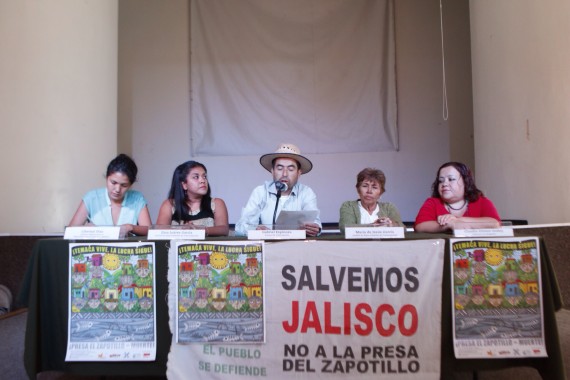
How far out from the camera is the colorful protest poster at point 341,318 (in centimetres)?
151

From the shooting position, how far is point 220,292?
1.56m

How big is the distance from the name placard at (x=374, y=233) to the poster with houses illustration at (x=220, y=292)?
1.08ft

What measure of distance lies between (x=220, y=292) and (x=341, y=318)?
440 millimetres

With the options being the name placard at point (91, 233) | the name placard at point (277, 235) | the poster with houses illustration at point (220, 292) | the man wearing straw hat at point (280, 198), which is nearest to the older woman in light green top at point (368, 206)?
the man wearing straw hat at point (280, 198)

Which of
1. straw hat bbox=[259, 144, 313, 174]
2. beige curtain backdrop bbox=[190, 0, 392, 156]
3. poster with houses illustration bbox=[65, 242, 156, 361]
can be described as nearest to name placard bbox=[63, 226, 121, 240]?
poster with houses illustration bbox=[65, 242, 156, 361]

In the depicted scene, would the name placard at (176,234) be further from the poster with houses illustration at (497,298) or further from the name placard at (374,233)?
the poster with houses illustration at (497,298)

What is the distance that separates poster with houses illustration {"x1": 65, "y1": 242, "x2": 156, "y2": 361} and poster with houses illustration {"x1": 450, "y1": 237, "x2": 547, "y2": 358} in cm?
110

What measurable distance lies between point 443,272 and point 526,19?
96.7 inches

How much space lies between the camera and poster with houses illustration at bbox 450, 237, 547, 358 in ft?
4.92

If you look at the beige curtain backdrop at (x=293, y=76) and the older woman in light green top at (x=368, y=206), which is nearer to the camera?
the older woman in light green top at (x=368, y=206)

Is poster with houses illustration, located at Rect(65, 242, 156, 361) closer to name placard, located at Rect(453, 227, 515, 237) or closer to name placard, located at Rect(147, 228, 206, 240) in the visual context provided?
name placard, located at Rect(147, 228, 206, 240)

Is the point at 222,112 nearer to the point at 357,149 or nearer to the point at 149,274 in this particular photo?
the point at 357,149

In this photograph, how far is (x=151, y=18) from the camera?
5.42 meters

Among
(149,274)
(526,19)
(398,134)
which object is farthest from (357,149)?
(149,274)
